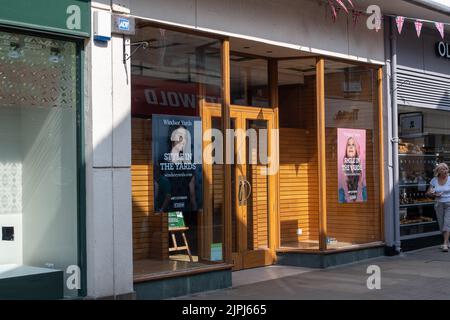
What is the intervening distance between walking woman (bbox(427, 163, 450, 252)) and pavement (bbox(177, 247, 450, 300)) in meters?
1.18

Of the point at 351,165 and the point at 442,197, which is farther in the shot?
the point at 442,197

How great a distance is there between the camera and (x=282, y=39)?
984 centimetres

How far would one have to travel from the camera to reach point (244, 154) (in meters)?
10.3

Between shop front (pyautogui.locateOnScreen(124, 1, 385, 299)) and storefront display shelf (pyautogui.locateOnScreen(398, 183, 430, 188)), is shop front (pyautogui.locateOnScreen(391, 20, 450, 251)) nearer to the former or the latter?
storefront display shelf (pyautogui.locateOnScreen(398, 183, 430, 188))

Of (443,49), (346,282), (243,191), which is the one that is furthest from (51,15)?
(443,49)

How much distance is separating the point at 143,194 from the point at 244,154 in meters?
2.61

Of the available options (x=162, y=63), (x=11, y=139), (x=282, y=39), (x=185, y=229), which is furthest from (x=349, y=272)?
(x=11, y=139)

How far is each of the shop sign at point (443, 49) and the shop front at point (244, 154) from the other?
2.03m

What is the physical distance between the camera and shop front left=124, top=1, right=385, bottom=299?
8.12 metres

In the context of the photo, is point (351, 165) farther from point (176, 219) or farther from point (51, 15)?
point (51, 15)

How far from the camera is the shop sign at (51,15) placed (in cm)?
663

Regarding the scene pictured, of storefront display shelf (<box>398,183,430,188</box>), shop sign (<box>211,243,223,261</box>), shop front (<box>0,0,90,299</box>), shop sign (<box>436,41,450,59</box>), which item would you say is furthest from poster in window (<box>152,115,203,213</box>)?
shop sign (<box>436,41,450,59</box>)

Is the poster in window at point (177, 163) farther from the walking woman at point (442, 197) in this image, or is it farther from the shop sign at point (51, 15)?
the walking woman at point (442, 197)

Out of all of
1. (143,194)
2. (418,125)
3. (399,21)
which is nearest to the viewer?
(143,194)
